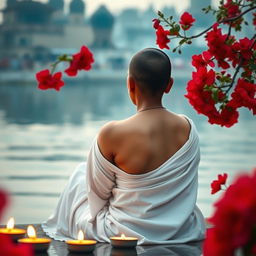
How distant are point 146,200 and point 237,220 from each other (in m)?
2.12

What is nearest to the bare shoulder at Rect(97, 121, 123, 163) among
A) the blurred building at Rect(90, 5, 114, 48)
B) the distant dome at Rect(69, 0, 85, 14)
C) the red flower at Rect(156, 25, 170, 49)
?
the red flower at Rect(156, 25, 170, 49)

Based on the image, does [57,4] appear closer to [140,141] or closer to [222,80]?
[140,141]

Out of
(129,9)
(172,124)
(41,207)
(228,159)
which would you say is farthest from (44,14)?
(172,124)

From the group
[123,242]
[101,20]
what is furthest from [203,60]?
[101,20]

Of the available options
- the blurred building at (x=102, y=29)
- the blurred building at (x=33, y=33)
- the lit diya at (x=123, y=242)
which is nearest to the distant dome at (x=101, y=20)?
the blurred building at (x=102, y=29)

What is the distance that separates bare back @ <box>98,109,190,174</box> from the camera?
127 inches

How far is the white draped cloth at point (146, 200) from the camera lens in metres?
3.26

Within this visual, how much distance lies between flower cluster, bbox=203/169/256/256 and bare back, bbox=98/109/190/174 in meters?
2.05

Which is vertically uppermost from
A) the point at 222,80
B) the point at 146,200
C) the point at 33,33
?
the point at 33,33

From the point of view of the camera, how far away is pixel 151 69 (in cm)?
321

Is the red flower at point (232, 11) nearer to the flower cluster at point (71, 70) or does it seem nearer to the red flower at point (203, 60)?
the red flower at point (203, 60)

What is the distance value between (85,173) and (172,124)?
0.43m

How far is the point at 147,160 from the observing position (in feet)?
10.6

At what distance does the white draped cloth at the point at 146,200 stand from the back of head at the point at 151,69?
0.23 meters
